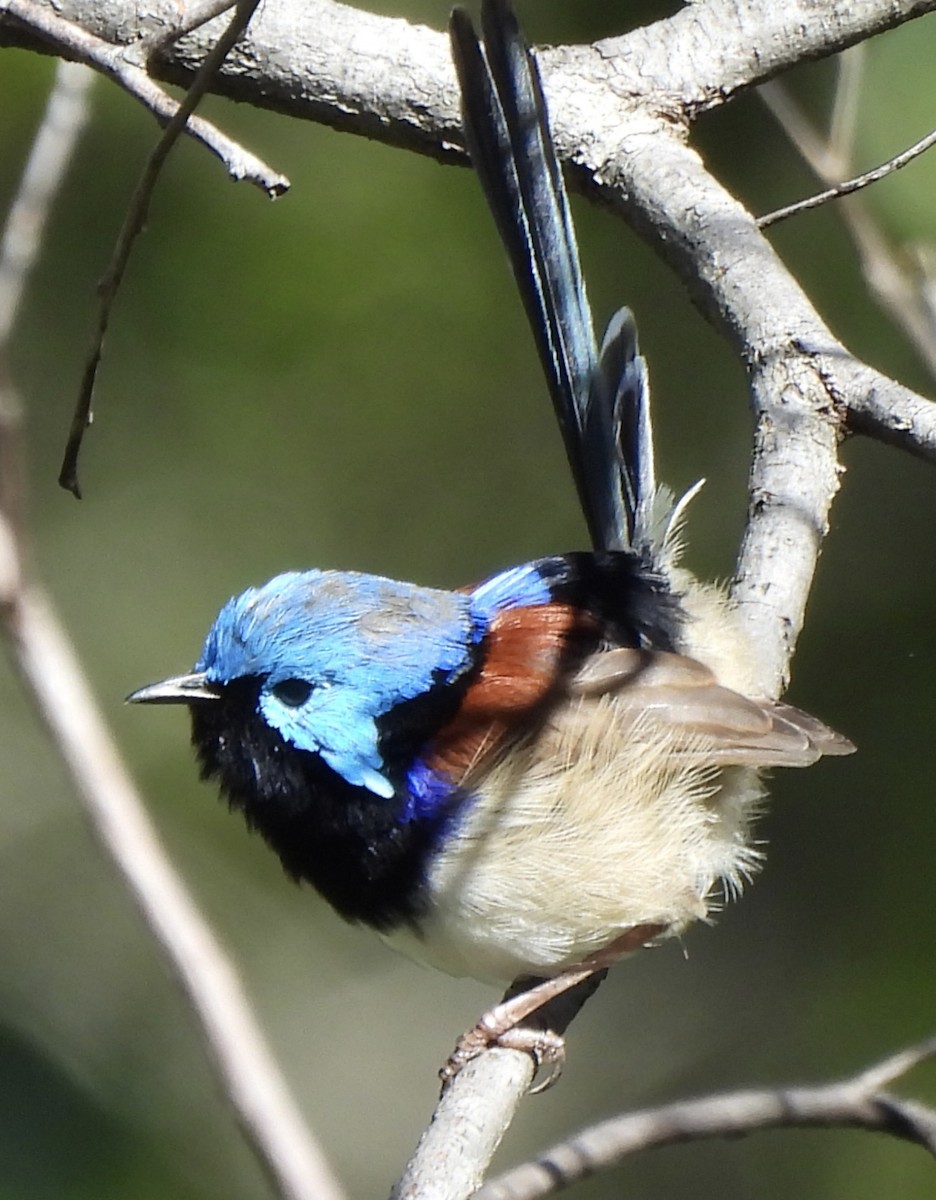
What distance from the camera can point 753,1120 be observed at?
1582 millimetres

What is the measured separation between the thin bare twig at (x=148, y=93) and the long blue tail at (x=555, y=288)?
56 cm

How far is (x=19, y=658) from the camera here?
2.65ft

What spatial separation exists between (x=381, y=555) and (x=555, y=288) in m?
2.65

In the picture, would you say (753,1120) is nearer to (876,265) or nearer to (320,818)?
(320,818)

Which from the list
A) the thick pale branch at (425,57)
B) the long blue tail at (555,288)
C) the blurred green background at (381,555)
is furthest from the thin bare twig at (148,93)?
the blurred green background at (381,555)

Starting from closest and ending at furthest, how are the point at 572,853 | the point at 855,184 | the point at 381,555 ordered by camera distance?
1. the point at 572,853
2. the point at 855,184
3. the point at 381,555

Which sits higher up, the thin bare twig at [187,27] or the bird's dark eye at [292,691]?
the thin bare twig at [187,27]

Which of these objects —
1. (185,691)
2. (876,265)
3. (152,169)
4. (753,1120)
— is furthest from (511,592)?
(753,1120)

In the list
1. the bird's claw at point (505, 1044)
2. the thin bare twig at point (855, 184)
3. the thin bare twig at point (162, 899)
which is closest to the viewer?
the thin bare twig at point (162, 899)

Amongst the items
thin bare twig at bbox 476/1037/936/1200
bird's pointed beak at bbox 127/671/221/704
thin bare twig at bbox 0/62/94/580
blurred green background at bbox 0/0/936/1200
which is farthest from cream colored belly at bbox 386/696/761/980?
blurred green background at bbox 0/0/936/1200

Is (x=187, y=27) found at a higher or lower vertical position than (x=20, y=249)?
higher

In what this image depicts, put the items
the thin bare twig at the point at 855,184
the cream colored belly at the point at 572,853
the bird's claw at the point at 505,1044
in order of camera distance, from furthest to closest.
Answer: the thin bare twig at the point at 855,184 < the cream colored belly at the point at 572,853 < the bird's claw at the point at 505,1044

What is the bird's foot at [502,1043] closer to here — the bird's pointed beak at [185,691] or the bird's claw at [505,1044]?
the bird's claw at [505,1044]

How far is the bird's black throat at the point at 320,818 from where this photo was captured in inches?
96.3
